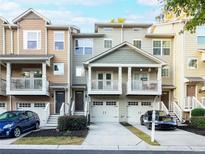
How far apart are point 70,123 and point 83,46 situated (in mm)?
13892

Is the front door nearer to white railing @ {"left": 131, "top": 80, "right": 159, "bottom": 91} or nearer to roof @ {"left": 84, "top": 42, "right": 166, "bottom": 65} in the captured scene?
white railing @ {"left": 131, "top": 80, "right": 159, "bottom": 91}

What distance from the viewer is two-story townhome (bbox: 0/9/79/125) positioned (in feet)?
103

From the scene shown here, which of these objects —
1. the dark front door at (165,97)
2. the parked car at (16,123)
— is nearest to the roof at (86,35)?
the dark front door at (165,97)

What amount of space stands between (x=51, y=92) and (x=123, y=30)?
9.69 meters

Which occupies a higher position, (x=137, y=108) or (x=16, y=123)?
(x=16, y=123)

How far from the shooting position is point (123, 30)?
34.0m

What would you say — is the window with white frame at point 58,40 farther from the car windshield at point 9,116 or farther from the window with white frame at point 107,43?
the car windshield at point 9,116

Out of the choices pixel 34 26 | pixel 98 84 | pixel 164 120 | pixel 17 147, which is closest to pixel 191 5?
pixel 17 147

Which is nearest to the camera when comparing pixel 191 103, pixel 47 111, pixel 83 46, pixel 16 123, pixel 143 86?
pixel 16 123

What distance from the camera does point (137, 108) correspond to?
3272 centimetres

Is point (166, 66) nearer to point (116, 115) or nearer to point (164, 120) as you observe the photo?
point (116, 115)

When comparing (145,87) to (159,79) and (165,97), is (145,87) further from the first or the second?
(165,97)

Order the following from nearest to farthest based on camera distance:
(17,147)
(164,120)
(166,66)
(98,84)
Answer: (17,147) → (164,120) → (98,84) → (166,66)

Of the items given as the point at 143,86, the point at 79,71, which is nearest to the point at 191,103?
the point at 143,86
